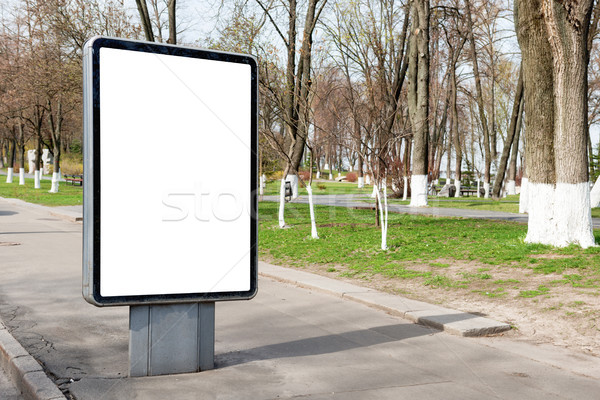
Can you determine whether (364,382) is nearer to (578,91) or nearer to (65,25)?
(578,91)

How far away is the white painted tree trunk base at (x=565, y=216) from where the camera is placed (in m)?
11.2

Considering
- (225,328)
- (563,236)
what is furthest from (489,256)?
(225,328)

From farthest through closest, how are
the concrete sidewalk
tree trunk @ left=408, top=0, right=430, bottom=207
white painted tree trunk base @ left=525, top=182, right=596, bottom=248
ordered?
tree trunk @ left=408, top=0, right=430, bottom=207
white painted tree trunk base @ left=525, top=182, right=596, bottom=248
the concrete sidewalk

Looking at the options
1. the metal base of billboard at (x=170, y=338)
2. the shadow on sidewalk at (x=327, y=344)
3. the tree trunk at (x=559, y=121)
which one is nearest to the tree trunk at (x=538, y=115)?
the tree trunk at (x=559, y=121)

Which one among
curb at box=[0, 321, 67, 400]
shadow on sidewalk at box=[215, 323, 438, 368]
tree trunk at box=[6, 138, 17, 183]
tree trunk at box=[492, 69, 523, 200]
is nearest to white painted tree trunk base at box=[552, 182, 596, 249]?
shadow on sidewalk at box=[215, 323, 438, 368]

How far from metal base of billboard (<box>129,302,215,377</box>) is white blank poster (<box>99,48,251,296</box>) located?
210mm

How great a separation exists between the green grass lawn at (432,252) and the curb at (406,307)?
115cm

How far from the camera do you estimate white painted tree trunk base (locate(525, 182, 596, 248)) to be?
1123cm

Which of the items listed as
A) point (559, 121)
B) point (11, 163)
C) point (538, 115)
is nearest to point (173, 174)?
point (559, 121)

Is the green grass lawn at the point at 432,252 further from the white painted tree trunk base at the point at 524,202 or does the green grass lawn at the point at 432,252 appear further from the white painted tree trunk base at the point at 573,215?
the white painted tree trunk base at the point at 524,202

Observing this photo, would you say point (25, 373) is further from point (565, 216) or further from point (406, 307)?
point (565, 216)

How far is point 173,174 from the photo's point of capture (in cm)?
482

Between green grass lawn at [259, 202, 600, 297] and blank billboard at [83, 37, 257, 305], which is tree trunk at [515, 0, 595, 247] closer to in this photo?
green grass lawn at [259, 202, 600, 297]

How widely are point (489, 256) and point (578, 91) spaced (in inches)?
140
